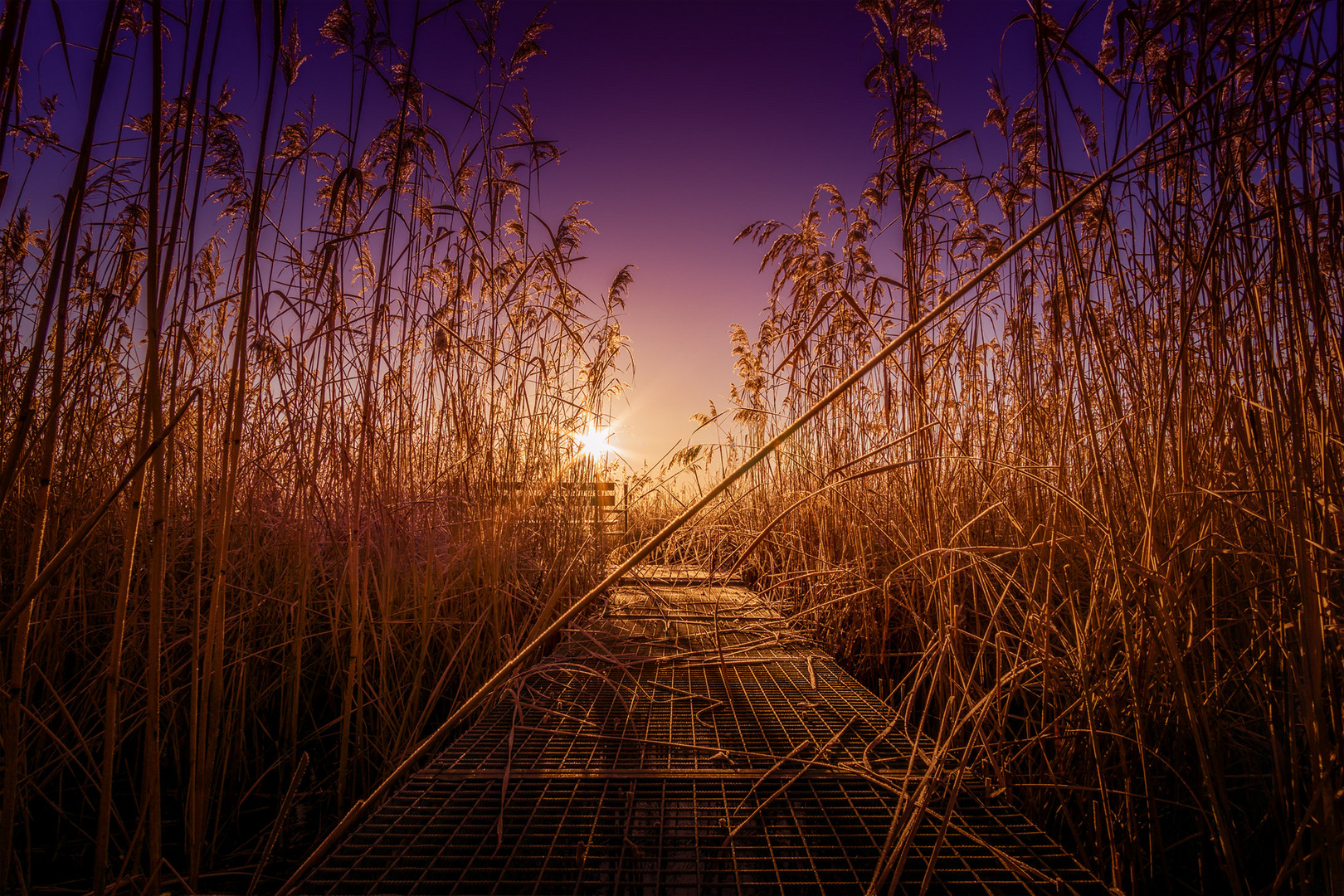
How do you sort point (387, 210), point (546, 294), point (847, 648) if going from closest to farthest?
point (387, 210), point (847, 648), point (546, 294)

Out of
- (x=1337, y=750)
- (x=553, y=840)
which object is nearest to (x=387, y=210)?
(x=553, y=840)

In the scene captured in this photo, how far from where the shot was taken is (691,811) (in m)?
0.95

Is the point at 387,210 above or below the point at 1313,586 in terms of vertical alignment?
above

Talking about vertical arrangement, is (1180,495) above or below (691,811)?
above

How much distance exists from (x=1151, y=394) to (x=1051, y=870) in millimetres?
955

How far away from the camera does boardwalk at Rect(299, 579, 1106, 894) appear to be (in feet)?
2.55

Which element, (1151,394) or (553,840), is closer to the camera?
(553,840)

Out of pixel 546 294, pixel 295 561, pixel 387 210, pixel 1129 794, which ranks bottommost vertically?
pixel 1129 794

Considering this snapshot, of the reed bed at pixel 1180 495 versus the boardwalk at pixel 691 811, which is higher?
the reed bed at pixel 1180 495

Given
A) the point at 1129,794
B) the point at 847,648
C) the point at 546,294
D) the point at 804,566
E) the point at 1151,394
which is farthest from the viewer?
the point at 804,566

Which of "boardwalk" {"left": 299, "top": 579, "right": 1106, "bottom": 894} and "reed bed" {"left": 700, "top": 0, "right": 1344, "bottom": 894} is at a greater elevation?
"reed bed" {"left": 700, "top": 0, "right": 1344, "bottom": 894}

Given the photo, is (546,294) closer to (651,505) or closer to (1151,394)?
(1151,394)

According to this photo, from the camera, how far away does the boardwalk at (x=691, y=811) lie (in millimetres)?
777

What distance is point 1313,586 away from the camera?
666 millimetres
